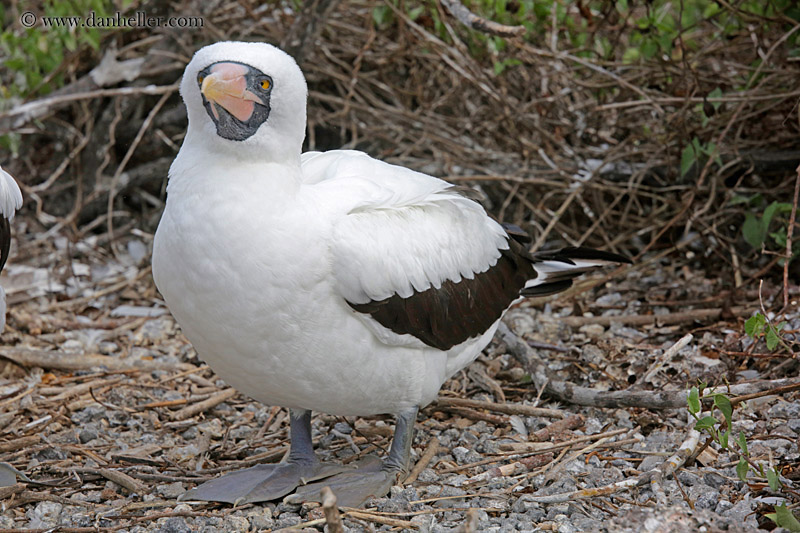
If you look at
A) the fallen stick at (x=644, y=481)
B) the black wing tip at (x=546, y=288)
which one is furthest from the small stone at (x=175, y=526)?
the black wing tip at (x=546, y=288)

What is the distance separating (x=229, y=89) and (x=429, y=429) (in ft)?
5.82

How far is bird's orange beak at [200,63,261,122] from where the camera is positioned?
2779 millimetres

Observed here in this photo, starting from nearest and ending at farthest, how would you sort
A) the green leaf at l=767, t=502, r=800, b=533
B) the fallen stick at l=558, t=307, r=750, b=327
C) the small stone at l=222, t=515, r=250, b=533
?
the green leaf at l=767, t=502, r=800, b=533, the small stone at l=222, t=515, r=250, b=533, the fallen stick at l=558, t=307, r=750, b=327

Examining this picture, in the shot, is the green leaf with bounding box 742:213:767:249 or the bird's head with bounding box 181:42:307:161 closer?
the bird's head with bounding box 181:42:307:161

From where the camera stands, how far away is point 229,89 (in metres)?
2.79

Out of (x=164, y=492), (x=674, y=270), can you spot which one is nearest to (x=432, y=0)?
(x=674, y=270)

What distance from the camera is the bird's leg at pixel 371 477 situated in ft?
10.6

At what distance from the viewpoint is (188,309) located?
2.91 meters

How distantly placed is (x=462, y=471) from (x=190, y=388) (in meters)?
1.51

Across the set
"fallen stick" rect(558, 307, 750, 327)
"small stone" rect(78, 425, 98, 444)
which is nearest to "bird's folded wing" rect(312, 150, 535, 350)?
"fallen stick" rect(558, 307, 750, 327)

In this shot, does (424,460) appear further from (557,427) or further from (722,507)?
(722,507)

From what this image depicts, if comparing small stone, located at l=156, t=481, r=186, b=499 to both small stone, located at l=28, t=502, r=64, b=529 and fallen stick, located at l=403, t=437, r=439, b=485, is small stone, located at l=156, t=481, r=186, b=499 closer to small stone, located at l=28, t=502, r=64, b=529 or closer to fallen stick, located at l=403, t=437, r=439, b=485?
small stone, located at l=28, t=502, r=64, b=529

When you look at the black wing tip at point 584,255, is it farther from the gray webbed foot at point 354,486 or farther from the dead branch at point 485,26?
the gray webbed foot at point 354,486

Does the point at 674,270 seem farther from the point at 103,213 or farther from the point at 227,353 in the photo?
the point at 103,213
